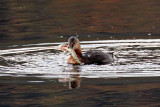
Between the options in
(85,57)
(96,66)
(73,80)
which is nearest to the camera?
(73,80)

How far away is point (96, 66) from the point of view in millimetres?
12719

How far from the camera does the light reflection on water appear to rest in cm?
1166

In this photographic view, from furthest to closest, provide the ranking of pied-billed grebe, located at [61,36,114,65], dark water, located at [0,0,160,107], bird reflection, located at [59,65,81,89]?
pied-billed grebe, located at [61,36,114,65]
bird reflection, located at [59,65,81,89]
dark water, located at [0,0,160,107]

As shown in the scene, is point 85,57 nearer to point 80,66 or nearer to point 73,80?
point 80,66

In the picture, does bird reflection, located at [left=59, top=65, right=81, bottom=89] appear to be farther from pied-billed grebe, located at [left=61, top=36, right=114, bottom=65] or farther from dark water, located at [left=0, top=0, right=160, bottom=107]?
pied-billed grebe, located at [left=61, top=36, right=114, bottom=65]

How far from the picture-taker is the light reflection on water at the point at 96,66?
11.7m

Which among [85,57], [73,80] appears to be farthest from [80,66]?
[73,80]

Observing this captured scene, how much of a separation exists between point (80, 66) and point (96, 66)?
1.39 feet

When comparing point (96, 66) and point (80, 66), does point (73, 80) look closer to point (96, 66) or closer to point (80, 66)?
point (96, 66)

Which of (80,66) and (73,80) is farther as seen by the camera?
(80,66)

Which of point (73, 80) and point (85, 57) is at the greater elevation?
point (85, 57)

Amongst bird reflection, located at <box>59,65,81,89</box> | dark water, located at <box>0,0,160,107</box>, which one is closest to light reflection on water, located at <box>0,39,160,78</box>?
dark water, located at <box>0,0,160,107</box>

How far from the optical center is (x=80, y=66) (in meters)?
12.9

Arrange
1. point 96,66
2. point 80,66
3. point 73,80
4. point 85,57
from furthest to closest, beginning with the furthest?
point 85,57 < point 80,66 < point 96,66 < point 73,80
